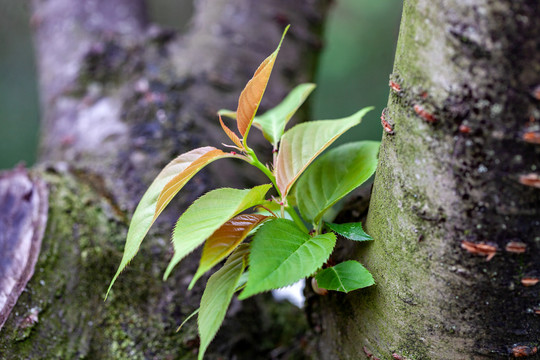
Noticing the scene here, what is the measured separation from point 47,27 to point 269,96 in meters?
0.80

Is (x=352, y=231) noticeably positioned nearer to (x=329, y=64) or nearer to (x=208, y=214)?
(x=208, y=214)

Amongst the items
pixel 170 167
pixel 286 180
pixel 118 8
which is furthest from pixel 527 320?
pixel 118 8

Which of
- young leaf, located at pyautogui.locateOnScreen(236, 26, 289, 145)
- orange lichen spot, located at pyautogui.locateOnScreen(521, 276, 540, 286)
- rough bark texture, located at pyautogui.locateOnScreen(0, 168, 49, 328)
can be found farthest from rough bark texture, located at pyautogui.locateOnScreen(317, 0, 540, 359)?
rough bark texture, located at pyautogui.locateOnScreen(0, 168, 49, 328)

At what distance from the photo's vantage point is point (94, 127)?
1029 mm

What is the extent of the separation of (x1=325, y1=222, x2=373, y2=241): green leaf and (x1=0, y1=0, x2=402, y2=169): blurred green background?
2.02 metres

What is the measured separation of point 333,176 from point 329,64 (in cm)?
210

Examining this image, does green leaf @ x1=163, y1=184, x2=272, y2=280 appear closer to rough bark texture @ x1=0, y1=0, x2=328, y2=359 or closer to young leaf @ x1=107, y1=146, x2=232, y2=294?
young leaf @ x1=107, y1=146, x2=232, y2=294

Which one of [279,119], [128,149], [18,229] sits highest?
[279,119]

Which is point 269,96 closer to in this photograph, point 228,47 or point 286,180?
point 228,47

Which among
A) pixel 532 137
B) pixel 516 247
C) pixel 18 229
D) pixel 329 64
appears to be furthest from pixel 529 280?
pixel 329 64

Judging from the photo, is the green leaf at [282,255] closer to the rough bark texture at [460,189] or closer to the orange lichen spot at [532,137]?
the rough bark texture at [460,189]

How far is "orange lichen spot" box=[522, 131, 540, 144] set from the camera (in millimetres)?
346

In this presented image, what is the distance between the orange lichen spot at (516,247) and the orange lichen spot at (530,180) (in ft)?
0.20

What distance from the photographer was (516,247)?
1.27ft
